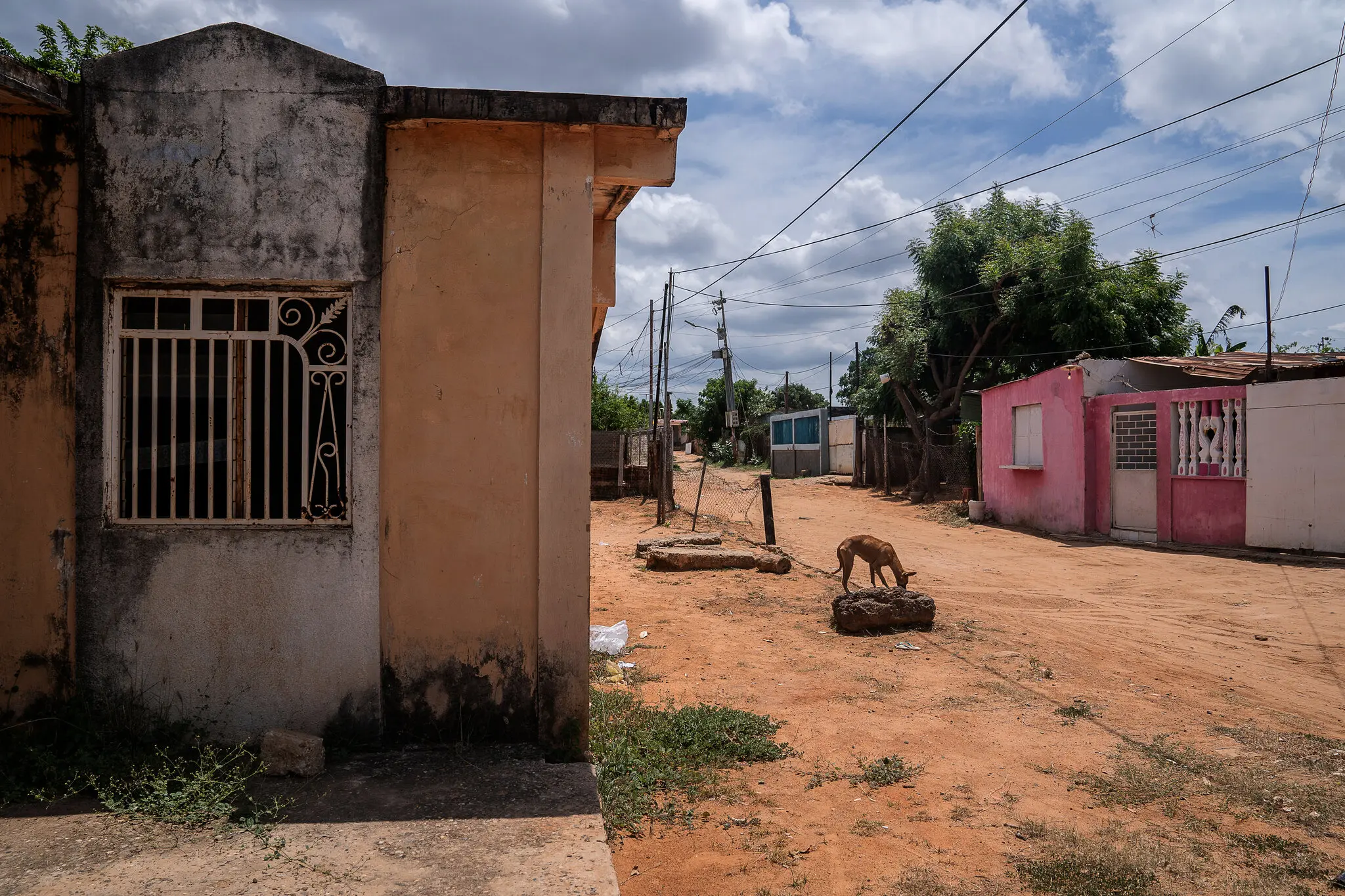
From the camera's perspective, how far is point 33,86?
3.91 m

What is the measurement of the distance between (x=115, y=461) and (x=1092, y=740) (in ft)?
18.0

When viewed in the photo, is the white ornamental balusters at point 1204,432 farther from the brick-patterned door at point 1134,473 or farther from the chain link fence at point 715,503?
the chain link fence at point 715,503

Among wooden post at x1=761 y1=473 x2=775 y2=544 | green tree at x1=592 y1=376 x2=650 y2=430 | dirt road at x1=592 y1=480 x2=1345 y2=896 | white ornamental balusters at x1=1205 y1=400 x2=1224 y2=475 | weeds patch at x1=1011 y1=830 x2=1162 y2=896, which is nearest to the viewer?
weeds patch at x1=1011 y1=830 x2=1162 y2=896

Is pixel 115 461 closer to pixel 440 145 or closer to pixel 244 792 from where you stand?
pixel 244 792

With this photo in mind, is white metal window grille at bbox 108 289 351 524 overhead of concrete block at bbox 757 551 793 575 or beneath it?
overhead

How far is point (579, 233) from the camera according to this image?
4.41 m

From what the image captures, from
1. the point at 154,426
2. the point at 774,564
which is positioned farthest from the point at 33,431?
the point at 774,564

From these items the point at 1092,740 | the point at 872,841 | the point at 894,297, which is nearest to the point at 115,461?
the point at 872,841

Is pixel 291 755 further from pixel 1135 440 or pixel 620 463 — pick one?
pixel 620 463

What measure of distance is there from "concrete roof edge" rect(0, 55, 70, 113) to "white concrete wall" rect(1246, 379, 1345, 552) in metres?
13.7

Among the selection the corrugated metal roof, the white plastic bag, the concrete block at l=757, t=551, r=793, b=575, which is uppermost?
the corrugated metal roof

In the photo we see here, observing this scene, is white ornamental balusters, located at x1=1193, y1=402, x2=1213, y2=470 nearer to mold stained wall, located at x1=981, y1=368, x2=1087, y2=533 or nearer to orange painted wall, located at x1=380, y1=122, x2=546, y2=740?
mold stained wall, located at x1=981, y1=368, x2=1087, y2=533

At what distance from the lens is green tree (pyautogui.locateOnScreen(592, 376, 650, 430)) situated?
3412cm

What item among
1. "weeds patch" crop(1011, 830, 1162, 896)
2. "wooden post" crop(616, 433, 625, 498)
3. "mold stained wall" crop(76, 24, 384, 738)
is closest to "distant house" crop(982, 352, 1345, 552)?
"wooden post" crop(616, 433, 625, 498)
